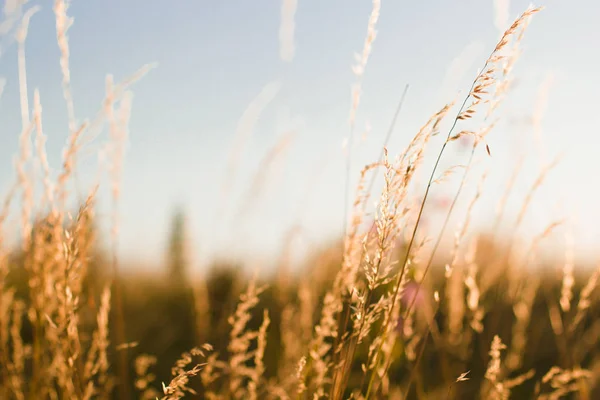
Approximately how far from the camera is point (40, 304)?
1.64 metres

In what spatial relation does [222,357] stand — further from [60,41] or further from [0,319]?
[60,41]

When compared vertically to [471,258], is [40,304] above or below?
below

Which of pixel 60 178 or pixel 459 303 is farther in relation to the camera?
pixel 459 303

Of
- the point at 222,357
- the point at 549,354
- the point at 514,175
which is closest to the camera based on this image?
the point at 514,175

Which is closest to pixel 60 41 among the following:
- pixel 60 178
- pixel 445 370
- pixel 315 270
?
pixel 60 178

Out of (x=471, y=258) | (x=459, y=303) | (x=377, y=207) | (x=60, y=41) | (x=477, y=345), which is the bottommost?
(x=477, y=345)

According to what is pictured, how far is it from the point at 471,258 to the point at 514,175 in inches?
12.4

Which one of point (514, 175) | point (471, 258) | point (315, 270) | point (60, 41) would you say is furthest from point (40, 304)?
point (514, 175)

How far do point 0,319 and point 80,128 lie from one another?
2.75 feet

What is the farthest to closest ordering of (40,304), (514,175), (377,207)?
(514,175) < (40,304) < (377,207)

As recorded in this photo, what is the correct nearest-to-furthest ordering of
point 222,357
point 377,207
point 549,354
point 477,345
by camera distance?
1. point 377,207
2. point 222,357
3. point 549,354
4. point 477,345

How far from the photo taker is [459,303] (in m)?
2.28

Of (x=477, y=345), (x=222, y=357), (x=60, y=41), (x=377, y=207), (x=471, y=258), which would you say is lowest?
(x=477, y=345)

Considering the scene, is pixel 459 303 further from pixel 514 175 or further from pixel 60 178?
pixel 60 178
